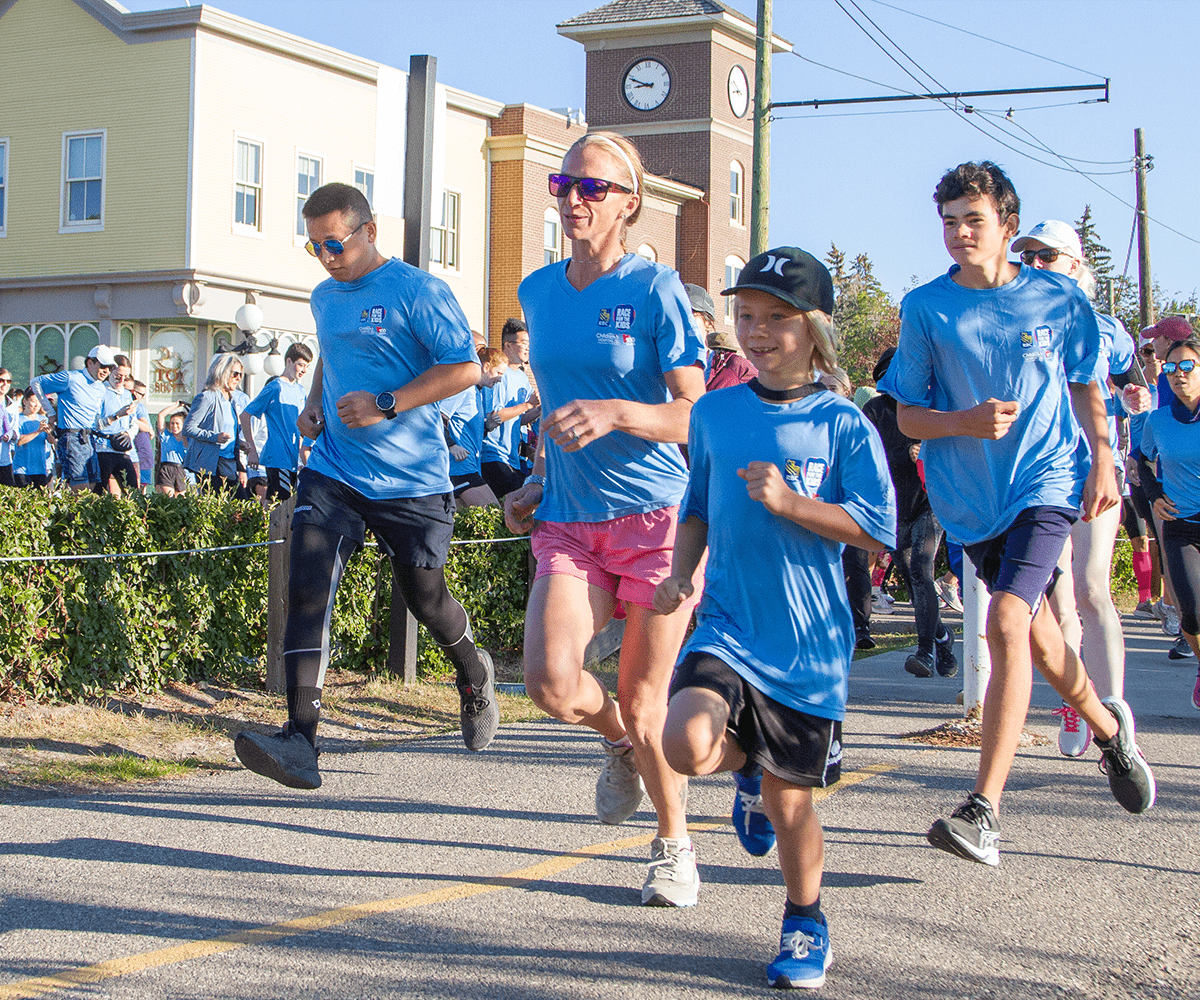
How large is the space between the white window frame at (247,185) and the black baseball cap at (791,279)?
27.1m

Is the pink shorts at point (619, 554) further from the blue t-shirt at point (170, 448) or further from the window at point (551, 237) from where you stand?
the window at point (551, 237)

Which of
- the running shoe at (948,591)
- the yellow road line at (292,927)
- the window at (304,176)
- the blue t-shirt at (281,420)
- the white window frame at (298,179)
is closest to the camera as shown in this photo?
the yellow road line at (292,927)

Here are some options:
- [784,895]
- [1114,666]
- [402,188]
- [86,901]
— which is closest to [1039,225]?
[1114,666]

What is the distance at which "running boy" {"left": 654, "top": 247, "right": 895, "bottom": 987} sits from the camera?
3.49 m

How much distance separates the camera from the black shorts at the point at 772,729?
350 cm

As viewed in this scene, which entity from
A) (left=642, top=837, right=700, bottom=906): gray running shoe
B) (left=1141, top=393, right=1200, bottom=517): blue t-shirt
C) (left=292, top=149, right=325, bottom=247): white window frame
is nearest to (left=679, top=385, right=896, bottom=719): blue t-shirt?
(left=642, top=837, right=700, bottom=906): gray running shoe

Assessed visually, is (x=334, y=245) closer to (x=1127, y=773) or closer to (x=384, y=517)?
(x=384, y=517)

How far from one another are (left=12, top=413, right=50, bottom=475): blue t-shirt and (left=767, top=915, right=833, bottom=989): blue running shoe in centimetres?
1694

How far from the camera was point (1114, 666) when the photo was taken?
576 cm

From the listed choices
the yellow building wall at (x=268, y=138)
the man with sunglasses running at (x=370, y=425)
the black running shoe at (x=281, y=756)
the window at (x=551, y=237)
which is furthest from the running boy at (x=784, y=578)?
the window at (x=551, y=237)

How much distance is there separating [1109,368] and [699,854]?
2893 millimetres

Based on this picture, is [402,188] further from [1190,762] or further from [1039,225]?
[1190,762]

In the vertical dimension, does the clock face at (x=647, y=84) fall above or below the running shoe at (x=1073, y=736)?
above

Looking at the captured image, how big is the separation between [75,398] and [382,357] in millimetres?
12299
